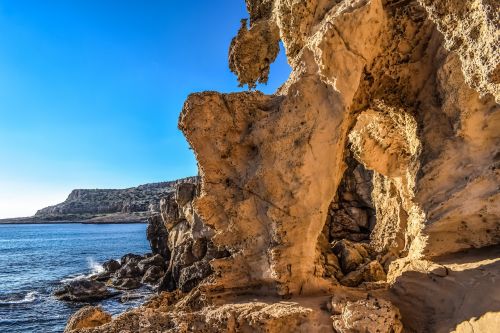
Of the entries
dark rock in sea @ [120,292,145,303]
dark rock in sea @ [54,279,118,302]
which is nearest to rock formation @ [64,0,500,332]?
dark rock in sea @ [120,292,145,303]

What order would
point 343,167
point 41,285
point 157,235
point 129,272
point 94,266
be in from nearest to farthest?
point 343,167 → point 41,285 → point 129,272 → point 157,235 → point 94,266

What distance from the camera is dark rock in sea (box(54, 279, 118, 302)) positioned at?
75.7ft

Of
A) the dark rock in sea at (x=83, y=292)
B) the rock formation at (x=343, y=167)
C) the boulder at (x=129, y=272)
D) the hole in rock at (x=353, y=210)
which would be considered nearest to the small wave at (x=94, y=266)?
the boulder at (x=129, y=272)

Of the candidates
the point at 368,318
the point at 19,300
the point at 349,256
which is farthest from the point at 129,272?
the point at 368,318

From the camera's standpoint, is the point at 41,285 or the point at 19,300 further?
the point at 41,285

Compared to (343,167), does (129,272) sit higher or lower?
lower

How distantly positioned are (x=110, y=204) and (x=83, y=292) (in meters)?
133

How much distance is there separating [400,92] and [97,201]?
16425 cm

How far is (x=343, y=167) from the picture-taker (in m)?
9.20

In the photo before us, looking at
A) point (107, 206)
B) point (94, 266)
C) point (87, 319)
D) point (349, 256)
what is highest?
point (107, 206)

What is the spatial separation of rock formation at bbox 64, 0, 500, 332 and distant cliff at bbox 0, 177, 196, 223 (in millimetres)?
118218

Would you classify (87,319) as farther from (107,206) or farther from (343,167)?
(107,206)

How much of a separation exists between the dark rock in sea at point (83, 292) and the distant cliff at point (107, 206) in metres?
98.9

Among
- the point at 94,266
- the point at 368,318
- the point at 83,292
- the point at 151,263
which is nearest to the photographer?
the point at 368,318
